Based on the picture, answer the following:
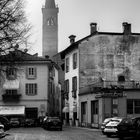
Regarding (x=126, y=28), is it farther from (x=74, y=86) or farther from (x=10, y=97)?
(x=10, y=97)

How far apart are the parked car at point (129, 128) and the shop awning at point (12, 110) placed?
40.4 metres

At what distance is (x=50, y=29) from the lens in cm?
14312

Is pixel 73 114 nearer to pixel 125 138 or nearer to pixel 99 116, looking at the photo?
pixel 99 116

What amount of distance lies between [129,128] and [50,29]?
114 m

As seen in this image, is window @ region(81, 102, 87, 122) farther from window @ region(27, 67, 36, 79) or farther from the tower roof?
the tower roof

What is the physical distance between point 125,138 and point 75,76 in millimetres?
30008

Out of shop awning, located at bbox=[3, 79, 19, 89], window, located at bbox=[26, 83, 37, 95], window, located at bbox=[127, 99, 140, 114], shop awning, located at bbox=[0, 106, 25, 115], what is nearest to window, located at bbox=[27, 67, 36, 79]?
window, located at bbox=[26, 83, 37, 95]

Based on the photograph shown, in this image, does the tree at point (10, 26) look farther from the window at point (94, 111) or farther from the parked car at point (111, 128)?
the window at point (94, 111)

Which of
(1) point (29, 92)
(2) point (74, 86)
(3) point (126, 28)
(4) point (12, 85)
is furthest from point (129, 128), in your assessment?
(1) point (29, 92)

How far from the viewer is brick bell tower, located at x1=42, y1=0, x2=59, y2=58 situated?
450 feet

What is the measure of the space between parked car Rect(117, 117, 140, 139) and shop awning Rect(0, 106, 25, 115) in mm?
40383

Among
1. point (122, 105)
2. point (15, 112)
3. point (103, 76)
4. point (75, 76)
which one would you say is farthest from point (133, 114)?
point (15, 112)

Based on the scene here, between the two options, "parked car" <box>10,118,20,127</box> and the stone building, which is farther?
the stone building

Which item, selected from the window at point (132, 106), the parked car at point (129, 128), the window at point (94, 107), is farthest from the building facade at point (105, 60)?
the parked car at point (129, 128)
